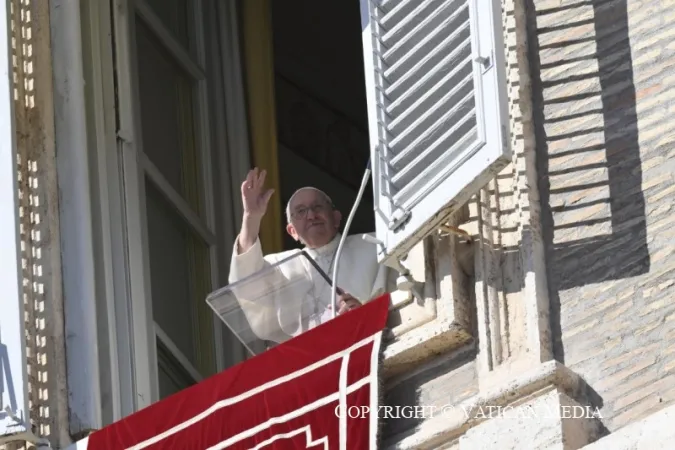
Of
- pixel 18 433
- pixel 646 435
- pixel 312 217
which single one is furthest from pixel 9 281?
pixel 646 435

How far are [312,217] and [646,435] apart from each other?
215cm

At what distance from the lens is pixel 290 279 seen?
323 inches

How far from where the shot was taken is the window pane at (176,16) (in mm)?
9625

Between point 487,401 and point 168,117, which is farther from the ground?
point 168,117

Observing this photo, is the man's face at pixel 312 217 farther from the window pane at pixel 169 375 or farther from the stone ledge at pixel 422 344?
the stone ledge at pixel 422 344

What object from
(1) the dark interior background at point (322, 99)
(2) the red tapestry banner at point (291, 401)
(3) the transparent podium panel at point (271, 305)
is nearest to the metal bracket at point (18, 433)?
(2) the red tapestry banner at point (291, 401)

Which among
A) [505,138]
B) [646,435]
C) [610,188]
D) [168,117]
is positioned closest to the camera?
[646,435]

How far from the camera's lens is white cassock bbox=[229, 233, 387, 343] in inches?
319

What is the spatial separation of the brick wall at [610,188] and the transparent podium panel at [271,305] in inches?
38.3

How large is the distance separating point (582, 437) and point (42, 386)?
1844mm

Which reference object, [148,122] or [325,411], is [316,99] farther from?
[325,411]

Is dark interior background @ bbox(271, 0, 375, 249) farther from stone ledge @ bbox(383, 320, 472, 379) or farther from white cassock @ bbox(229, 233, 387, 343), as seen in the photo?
stone ledge @ bbox(383, 320, 472, 379)

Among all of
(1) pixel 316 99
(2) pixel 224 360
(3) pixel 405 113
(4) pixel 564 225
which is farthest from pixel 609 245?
(1) pixel 316 99

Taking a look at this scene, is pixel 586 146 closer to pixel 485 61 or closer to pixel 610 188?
pixel 610 188
